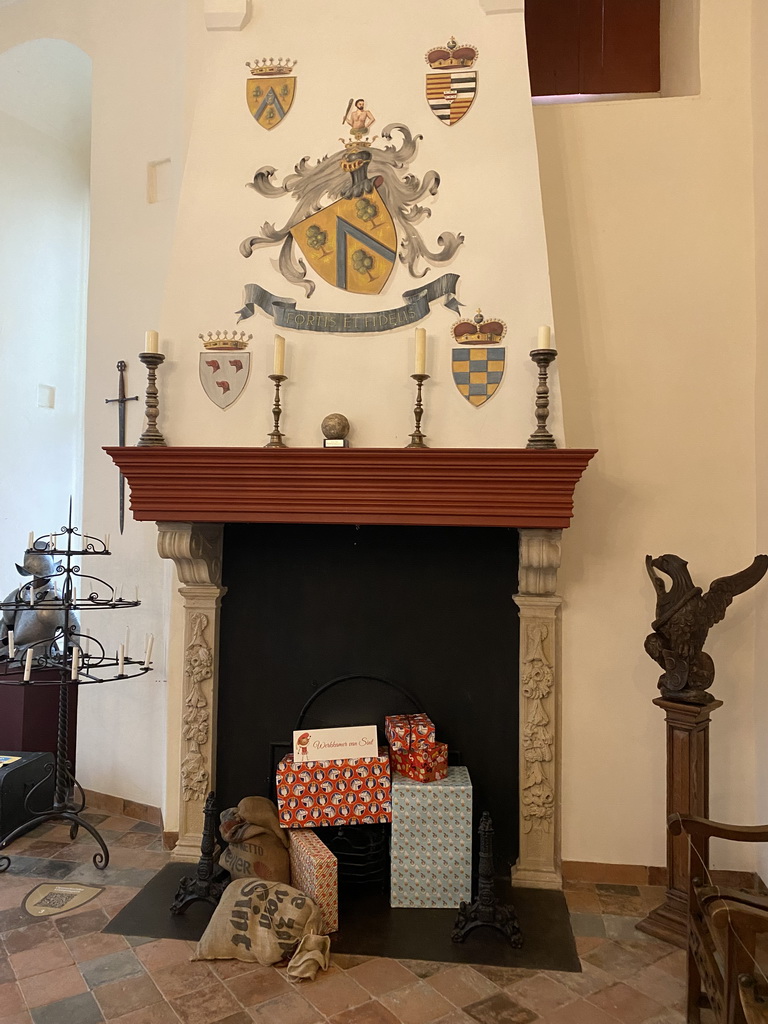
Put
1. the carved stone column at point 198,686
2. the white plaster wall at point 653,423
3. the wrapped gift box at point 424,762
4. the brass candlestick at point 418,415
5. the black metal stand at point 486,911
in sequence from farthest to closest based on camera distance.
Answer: the carved stone column at point 198,686 < the white plaster wall at point 653,423 < the wrapped gift box at point 424,762 < the brass candlestick at point 418,415 < the black metal stand at point 486,911

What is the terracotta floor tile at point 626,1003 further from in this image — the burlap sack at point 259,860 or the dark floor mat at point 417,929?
the burlap sack at point 259,860

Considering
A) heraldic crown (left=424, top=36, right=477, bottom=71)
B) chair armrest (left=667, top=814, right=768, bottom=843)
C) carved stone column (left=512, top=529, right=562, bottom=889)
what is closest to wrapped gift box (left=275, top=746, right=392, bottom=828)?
carved stone column (left=512, top=529, right=562, bottom=889)

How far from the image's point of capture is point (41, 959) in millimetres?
2770

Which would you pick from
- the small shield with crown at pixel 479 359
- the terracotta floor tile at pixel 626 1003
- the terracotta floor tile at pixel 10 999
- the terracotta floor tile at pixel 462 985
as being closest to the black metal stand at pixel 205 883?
the terracotta floor tile at pixel 10 999

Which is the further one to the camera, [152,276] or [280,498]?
[152,276]

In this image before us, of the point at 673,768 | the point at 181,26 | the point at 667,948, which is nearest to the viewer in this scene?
the point at 667,948

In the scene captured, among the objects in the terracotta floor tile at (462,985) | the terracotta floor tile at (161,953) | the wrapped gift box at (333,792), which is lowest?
the terracotta floor tile at (462,985)

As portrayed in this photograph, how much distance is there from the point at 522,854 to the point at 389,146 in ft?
10.1

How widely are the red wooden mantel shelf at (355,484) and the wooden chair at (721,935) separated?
122 centimetres

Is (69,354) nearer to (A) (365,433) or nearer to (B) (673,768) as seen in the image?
(A) (365,433)

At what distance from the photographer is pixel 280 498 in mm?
3197

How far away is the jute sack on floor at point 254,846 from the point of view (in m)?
3.12

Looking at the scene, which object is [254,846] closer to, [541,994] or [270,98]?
[541,994]

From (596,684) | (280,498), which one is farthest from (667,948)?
(280,498)
